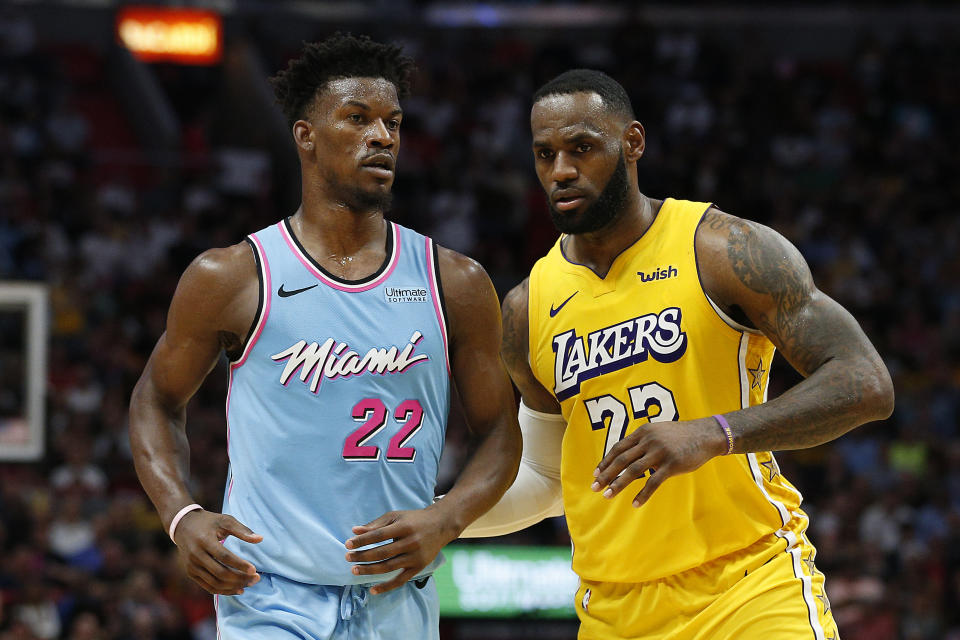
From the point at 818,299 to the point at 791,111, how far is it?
1530cm

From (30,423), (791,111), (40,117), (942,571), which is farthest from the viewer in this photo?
(791,111)

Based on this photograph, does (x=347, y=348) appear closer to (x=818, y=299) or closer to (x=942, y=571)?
(x=818, y=299)

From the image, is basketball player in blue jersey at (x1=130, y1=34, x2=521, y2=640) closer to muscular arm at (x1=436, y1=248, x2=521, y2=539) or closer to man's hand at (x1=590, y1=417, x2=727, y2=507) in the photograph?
muscular arm at (x1=436, y1=248, x2=521, y2=539)

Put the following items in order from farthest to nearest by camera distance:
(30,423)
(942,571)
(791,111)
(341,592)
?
(791,111), (942,571), (30,423), (341,592)

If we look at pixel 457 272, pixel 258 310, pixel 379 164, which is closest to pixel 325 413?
pixel 258 310

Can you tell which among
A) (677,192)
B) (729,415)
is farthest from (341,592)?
(677,192)

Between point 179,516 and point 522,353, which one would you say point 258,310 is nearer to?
point 179,516

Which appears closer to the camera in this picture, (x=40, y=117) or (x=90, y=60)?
(x=40, y=117)

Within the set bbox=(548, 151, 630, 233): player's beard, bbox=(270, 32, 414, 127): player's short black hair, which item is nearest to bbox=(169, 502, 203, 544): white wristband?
bbox=(270, 32, 414, 127): player's short black hair

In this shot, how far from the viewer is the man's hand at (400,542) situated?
356 centimetres

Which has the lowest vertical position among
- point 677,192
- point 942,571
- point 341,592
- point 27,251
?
point 942,571

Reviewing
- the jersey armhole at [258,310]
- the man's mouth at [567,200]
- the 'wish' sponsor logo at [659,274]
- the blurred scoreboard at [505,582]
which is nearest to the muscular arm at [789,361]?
the 'wish' sponsor logo at [659,274]

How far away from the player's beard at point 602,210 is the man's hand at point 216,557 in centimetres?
148

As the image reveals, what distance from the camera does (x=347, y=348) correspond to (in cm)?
371
